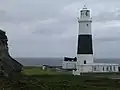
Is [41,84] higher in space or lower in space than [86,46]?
lower

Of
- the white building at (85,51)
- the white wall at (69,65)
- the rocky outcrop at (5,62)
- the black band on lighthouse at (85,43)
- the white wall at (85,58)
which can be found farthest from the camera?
the white wall at (69,65)

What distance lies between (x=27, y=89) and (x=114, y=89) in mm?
8939

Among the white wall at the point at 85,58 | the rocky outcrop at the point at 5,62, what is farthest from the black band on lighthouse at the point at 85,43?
the rocky outcrop at the point at 5,62

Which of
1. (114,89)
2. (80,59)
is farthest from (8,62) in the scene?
(80,59)

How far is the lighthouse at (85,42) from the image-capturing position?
217ft

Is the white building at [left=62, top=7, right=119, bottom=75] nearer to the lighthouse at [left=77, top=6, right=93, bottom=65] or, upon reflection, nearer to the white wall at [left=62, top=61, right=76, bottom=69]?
the lighthouse at [left=77, top=6, right=93, bottom=65]

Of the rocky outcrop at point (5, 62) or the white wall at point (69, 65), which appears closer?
the rocky outcrop at point (5, 62)

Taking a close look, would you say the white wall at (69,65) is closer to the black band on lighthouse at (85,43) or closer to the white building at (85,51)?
the white building at (85,51)

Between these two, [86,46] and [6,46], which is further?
[86,46]

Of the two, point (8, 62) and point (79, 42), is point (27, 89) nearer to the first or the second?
point (8, 62)

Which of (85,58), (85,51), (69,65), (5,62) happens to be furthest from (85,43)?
(5,62)

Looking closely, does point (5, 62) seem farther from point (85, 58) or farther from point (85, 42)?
point (85, 42)

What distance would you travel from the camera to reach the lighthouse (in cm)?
6625

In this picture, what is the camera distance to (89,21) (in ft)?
219
